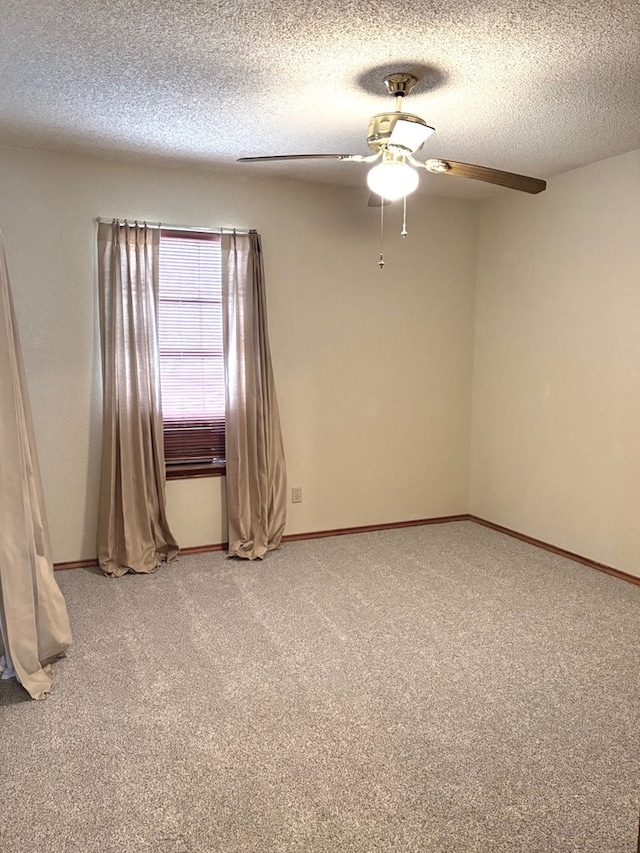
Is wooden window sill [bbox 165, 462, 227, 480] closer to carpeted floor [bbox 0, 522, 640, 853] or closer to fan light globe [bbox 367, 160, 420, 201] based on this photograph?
carpeted floor [bbox 0, 522, 640, 853]

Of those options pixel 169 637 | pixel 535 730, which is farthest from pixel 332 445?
pixel 535 730

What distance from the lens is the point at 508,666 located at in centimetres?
279

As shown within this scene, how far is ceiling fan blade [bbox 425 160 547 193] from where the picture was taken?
2641mm

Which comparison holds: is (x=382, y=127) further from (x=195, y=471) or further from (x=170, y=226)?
(x=195, y=471)

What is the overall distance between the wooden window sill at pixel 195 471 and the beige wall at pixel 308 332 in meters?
0.05

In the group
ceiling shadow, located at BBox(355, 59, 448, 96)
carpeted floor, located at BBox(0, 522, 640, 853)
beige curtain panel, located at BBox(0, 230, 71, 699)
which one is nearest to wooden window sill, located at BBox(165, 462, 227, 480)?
carpeted floor, located at BBox(0, 522, 640, 853)

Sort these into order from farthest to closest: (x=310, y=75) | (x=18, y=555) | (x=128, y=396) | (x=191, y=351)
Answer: (x=191, y=351), (x=128, y=396), (x=310, y=75), (x=18, y=555)

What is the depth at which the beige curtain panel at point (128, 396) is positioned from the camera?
3889mm

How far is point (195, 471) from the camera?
4285 mm

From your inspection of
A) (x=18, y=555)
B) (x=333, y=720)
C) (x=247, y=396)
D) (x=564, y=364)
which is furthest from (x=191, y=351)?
(x=333, y=720)

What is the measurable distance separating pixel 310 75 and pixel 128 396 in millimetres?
2145

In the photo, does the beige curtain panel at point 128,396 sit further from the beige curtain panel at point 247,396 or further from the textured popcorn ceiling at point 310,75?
the textured popcorn ceiling at point 310,75

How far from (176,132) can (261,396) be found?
65.7 inches

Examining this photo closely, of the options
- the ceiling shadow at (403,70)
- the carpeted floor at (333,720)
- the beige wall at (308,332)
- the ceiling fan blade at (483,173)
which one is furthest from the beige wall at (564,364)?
the ceiling shadow at (403,70)
